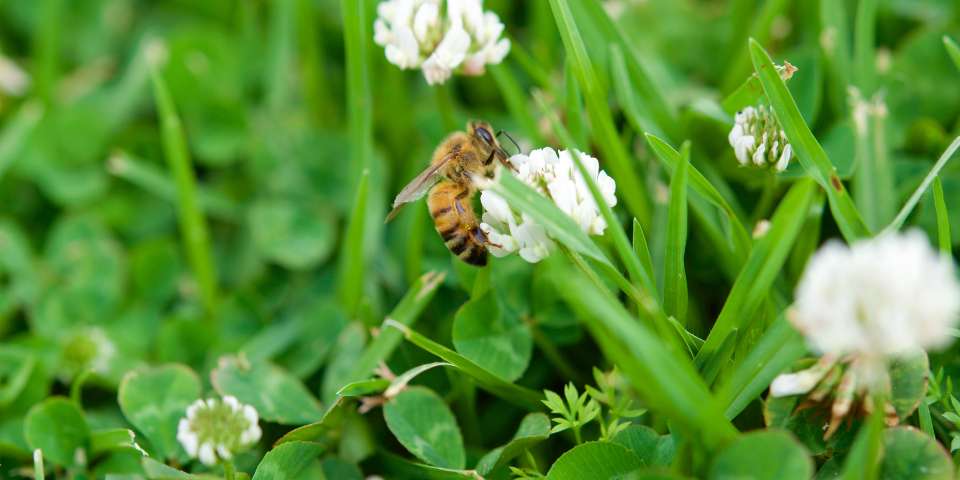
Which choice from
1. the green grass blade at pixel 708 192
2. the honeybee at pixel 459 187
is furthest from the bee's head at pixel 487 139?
the green grass blade at pixel 708 192

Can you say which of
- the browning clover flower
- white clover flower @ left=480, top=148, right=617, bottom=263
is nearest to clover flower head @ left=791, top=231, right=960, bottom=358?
the browning clover flower

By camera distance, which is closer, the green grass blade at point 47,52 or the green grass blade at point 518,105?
the green grass blade at point 518,105

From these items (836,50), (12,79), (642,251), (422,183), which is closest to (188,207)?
(422,183)

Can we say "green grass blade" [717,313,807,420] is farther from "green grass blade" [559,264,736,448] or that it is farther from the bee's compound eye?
the bee's compound eye

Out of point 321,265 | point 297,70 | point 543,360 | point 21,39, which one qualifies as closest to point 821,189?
point 543,360

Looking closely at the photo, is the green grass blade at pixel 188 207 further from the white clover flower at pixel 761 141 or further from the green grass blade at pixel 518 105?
the white clover flower at pixel 761 141

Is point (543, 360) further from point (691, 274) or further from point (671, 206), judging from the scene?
point (671, 206)
